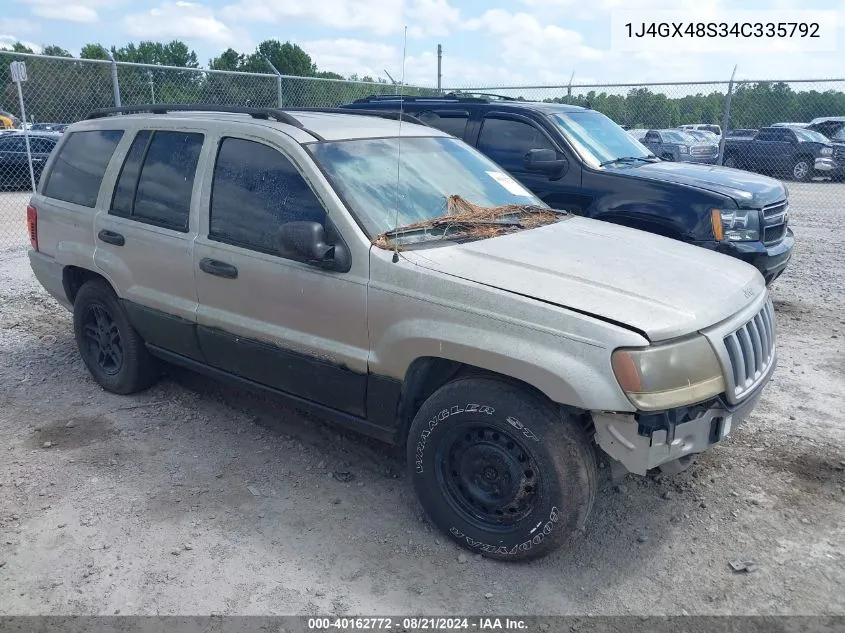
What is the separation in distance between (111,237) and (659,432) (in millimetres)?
3472

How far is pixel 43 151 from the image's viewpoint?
16.7 m

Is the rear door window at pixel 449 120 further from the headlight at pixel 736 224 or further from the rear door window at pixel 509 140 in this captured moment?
the headlight at pixel 736 224

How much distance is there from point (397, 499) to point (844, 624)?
79.4 inches

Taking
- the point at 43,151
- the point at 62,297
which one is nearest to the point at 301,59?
the point at 43,151

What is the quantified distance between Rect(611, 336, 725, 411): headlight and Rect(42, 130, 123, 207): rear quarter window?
355 centimetres

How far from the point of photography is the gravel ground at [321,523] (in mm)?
2904

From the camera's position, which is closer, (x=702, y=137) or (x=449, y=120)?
(x=449, y=120)

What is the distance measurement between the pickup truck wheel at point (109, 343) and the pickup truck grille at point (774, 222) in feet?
16.8

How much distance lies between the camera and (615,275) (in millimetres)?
3088

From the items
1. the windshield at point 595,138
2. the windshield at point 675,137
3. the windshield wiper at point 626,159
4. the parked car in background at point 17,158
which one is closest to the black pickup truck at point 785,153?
the windshield at point 675,137

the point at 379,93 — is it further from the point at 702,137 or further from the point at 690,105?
the point at 702,137

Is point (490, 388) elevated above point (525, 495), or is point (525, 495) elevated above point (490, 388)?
point (490, 388)

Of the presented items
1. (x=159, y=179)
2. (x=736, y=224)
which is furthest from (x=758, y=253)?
(x=159, y=179)

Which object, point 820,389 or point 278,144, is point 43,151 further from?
point 820,389
